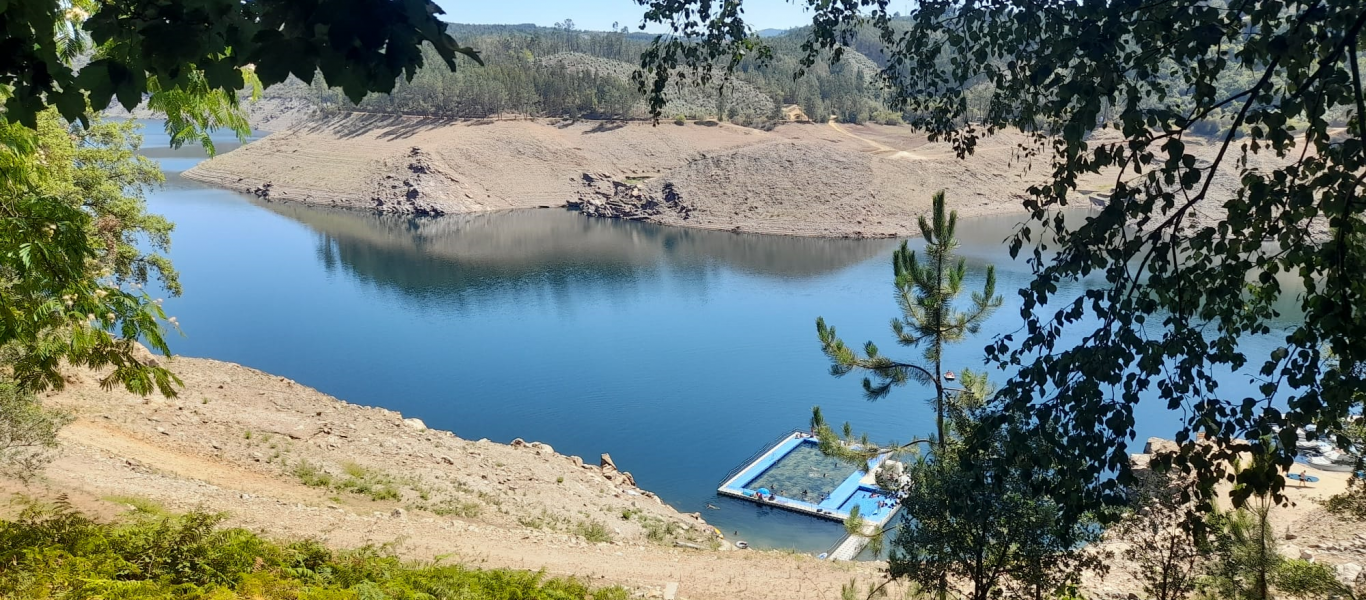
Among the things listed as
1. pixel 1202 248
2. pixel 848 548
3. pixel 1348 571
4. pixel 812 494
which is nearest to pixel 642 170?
pixel 812 494

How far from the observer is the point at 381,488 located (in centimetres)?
1380

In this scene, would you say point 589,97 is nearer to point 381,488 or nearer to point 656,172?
point 656,172

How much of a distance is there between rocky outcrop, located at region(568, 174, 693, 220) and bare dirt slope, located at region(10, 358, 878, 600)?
3907 cm

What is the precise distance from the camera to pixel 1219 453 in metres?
2.40

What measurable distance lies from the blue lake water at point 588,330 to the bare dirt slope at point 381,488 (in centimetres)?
308

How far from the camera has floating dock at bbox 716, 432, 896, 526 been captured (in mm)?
17266

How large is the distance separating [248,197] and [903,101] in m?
66.2

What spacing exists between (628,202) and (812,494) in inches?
1684

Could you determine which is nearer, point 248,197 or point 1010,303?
point 1010,303

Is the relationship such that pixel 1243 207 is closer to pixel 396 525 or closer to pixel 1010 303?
pixel 396 525

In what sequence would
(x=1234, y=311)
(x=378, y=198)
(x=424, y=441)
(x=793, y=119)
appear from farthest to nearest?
(x=793, y=119)
(x=378, y=198)
(x=424, y=441)
(x=1234, y=311)

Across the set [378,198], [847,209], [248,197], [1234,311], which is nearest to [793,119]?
[847,209]

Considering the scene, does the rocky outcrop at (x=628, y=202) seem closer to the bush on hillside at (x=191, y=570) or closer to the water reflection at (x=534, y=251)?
the water reflection at (x=534, y=251)

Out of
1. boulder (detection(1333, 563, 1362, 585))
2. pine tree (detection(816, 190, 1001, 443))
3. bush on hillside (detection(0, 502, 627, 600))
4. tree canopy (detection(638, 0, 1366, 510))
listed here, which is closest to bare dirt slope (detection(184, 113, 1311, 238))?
pine tree (detection(816, 190, 1001, 443))
